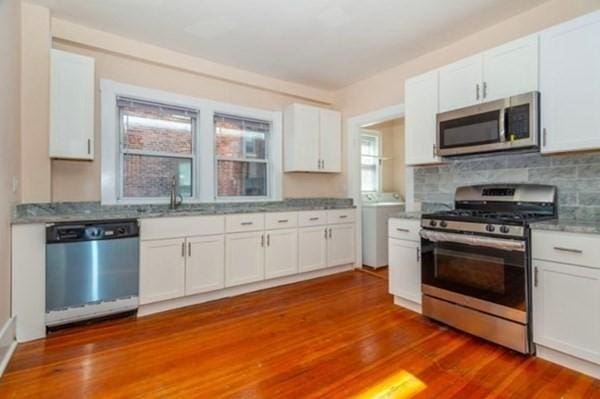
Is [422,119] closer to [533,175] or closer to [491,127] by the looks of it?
[491,127]

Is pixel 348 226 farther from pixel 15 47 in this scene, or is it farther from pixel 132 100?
A: pixel 15 47

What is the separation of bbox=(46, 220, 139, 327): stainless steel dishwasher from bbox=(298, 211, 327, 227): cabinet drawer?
70.7 inches

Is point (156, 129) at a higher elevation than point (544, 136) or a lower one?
higher

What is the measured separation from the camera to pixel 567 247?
1.84 m

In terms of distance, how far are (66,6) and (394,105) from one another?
3.34 meters

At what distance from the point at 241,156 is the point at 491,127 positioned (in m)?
2.72

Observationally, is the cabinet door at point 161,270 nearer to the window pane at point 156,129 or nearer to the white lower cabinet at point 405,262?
the window pane at point 156,129

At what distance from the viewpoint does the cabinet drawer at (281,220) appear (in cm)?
348

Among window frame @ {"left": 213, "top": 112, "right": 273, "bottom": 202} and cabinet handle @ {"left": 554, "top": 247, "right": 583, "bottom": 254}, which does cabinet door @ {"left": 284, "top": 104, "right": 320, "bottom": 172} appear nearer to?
window frame @ {"left": 213, "top": 112, "right": 273, "bottom": 202}

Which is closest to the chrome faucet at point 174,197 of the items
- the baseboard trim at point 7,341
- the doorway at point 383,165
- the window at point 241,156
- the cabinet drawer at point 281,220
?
the window at point 241,156

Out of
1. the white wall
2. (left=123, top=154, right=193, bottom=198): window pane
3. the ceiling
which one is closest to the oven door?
the ceiling


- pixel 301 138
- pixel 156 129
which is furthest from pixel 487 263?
pixel 156 129

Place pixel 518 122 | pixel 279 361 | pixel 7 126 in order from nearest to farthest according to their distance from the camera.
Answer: pixel 279 361
pixel 7 126
pixel 518 122

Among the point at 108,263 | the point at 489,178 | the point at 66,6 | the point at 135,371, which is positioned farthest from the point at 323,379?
the point at 66,6
